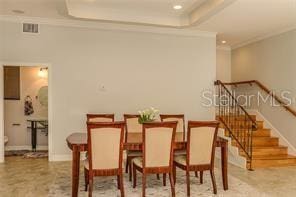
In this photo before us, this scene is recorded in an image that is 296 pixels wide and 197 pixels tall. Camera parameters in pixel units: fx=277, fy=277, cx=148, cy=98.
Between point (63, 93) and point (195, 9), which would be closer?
point (195, 9)

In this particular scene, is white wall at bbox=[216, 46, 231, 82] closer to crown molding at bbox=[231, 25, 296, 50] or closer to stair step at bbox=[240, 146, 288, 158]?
crown molding at bbox=[231, 25, 296, 50]

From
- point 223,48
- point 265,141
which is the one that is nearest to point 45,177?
point 265,141

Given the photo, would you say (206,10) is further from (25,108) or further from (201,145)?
(25,108)

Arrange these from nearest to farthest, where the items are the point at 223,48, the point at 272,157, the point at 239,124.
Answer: the point at 272,157
the point at 239,124
the point at 223,48

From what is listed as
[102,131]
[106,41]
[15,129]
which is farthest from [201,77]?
[15,129]

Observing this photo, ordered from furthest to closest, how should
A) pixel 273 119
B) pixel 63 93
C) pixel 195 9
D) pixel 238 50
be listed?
pixel 238 50, pixel 273 119, pixel 63 93, pixel 195 9

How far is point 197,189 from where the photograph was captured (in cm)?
403

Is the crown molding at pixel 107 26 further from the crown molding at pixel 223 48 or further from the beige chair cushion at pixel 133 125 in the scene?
the beige chair cushion at pixel 133 125

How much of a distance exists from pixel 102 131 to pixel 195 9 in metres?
3.31

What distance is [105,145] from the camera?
11.3 ft

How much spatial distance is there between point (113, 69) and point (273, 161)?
3.79 meters

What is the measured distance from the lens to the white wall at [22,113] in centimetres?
707

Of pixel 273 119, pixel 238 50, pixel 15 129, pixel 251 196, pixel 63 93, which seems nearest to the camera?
pixel 251 196

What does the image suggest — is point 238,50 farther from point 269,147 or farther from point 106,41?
point 106,41
